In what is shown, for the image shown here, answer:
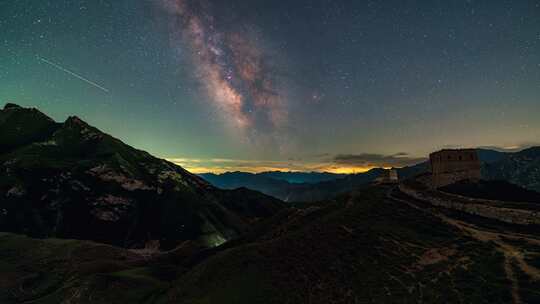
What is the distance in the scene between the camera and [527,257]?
131 ft

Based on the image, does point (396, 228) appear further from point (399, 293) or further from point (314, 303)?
point (314, 303)

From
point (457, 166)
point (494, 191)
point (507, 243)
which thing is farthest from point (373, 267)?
point (457, 166)

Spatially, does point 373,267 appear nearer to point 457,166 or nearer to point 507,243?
point 507,243

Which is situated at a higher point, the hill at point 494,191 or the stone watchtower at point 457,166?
the stone watchtower at point 457,166

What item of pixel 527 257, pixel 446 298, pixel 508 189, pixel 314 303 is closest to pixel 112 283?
pixel 314 303

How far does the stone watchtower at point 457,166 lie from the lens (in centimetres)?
9356

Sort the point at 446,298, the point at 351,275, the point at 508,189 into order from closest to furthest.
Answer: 1. the point at 446,298
2. the point at 351,275
3. the point at 508,189

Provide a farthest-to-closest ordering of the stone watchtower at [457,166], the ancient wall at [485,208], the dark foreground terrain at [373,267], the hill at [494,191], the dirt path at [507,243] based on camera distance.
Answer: the stone watchtower at [457,166] → the hill at [494,191] → the ancient wall at [485,208] → the dark foreground terrain at [373,267] → the dirt path at [507,243]

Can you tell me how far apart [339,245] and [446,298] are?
19.3 m

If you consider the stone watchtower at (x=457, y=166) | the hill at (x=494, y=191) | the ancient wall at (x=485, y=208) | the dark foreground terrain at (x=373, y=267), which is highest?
the stone watchtower at (x=457, y=166)

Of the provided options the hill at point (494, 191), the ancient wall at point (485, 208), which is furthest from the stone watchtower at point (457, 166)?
the ancient wall at point (485, 208)

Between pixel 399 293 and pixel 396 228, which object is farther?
pixel 396 228

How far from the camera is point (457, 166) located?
93750 millimetres

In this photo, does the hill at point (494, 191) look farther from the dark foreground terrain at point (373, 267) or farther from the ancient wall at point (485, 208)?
the dark foreground terrain at point (373, 267)
